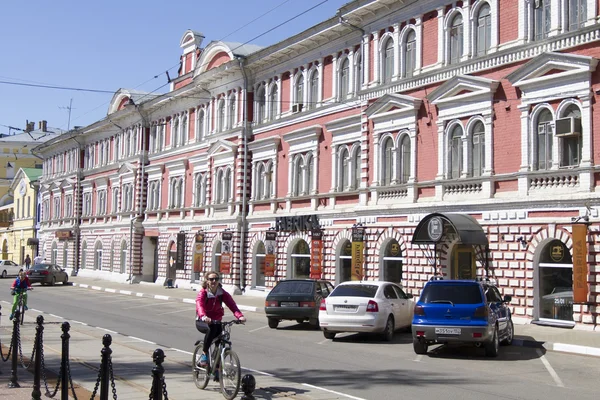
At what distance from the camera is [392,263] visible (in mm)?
27609

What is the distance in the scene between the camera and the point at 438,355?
16.4m

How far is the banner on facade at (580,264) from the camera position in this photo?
66.2 ft

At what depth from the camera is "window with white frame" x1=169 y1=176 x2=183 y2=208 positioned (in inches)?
1754

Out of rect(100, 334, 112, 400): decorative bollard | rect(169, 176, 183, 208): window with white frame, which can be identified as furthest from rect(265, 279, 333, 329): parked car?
rect(169, 176, 183, 208): window with white frame

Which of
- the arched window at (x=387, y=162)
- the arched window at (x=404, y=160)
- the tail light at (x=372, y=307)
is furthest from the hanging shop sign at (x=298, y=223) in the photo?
the tail light at (x=372, y=307)

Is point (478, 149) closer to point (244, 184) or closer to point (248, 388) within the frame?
point (244, 184)

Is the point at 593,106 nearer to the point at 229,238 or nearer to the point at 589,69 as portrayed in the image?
the point at 589,69

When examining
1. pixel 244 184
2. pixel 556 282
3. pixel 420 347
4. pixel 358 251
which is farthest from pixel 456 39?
pixel 244 184

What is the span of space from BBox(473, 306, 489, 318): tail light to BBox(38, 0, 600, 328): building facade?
237 inches

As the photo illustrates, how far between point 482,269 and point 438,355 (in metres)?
7.78

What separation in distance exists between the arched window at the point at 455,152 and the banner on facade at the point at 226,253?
599 inches

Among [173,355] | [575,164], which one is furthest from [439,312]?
[575,164]

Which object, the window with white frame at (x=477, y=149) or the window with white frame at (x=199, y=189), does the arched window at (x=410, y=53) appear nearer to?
the window with white frame at (x=477, y=149)

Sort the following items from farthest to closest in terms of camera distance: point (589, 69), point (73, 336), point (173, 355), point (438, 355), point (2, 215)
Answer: point (2, 215) → point (589, 69) → point (73, 336) → point (438, 355) → point (173, 355)
